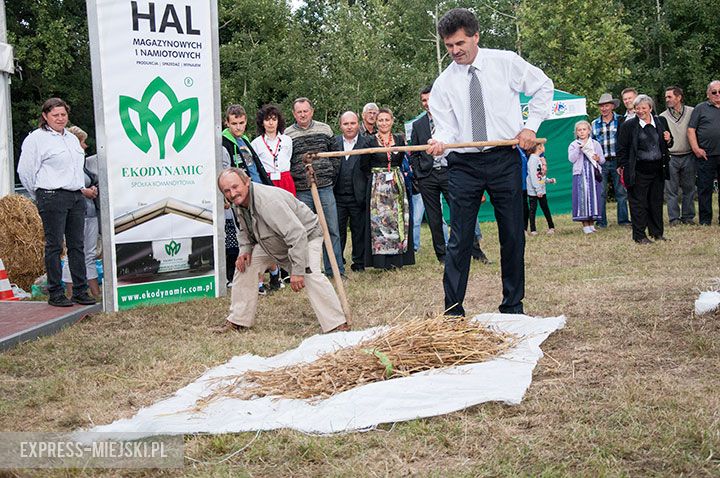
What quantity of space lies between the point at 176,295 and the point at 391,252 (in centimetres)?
252

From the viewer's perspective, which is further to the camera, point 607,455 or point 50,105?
point 50,105

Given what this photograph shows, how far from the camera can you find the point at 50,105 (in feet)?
24.8

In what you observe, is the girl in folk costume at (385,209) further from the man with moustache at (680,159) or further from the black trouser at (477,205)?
the man with moustache at (680,159)

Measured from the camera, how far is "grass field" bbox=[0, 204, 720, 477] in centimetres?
347

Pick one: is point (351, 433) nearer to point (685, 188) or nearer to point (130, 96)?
point (130, 96)

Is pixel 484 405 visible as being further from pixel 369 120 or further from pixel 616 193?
pixel 616 193

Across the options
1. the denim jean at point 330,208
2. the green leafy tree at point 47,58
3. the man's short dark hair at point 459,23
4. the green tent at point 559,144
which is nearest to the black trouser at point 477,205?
the man's short dark hair at point 459,23

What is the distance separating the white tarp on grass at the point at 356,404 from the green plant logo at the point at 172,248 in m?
3.28

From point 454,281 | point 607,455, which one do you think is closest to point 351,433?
point 607,455

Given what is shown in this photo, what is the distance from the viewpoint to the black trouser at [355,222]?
9734mm

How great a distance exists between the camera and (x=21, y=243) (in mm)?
9758

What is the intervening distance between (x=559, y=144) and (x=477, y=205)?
36.4 ft

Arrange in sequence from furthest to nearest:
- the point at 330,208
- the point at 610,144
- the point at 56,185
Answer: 1. the point at 610,144
2. the point at 330,208
3. the point at 56,185

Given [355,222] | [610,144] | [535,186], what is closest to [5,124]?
[355,222]
